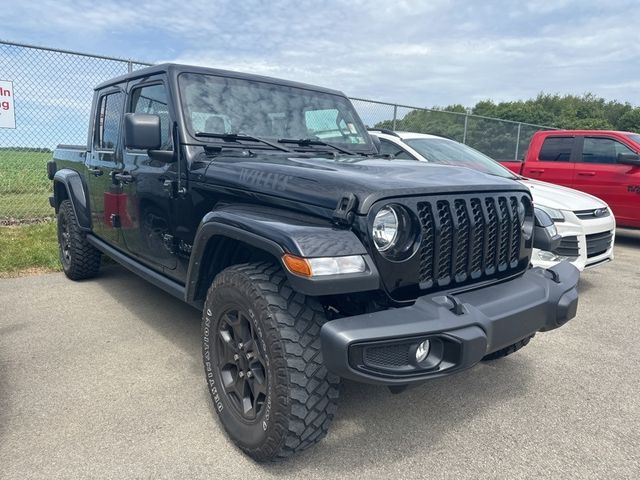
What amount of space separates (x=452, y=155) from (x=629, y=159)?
309 cm

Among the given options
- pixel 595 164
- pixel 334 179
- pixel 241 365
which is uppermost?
pixel 595 164

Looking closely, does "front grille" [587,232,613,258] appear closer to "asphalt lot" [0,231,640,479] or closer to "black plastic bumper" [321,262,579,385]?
"asphalt lot" [0,231,640,479]

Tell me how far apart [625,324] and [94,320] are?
4.46 m

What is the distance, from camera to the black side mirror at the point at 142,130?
284 cm

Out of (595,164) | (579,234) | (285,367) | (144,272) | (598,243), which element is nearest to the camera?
(285,367)

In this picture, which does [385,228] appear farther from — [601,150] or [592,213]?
[601,150]

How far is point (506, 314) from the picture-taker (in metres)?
2.17

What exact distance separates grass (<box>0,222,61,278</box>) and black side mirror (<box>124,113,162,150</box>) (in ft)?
11.0

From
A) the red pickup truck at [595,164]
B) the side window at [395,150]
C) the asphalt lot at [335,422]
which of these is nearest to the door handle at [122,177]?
the asphalt lot at [335,422]

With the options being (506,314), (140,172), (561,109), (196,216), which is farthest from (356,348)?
(561,109)

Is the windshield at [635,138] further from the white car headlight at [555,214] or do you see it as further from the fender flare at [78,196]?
the fender flare at [78,196]

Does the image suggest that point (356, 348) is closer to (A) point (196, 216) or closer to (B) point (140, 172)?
(A) point (196, 216)

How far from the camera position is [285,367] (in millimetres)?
2020

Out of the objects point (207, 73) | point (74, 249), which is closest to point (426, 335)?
point (207, 73)
